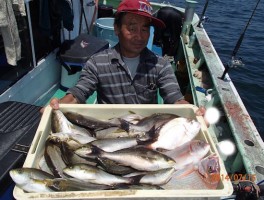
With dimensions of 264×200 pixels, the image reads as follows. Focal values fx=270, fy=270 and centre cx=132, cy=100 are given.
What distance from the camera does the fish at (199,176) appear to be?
1.56m

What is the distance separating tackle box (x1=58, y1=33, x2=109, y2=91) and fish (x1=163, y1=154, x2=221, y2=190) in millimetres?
3207

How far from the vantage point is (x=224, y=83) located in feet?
12.5

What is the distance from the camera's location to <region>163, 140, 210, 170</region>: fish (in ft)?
5.69

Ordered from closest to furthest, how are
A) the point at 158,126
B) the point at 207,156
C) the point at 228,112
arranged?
1. the point at 207,156
2. the point at 158,126
3. the point at 228,112

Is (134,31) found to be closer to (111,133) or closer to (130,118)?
(130,118)

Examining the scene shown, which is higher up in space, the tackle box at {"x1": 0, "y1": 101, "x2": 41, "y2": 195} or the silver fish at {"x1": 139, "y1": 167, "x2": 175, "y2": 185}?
the silver fish at {"x1": 139, "y1": 167, "x2": 175, "y2": 185}

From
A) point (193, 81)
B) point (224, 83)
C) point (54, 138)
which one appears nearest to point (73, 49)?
point (193, 81)

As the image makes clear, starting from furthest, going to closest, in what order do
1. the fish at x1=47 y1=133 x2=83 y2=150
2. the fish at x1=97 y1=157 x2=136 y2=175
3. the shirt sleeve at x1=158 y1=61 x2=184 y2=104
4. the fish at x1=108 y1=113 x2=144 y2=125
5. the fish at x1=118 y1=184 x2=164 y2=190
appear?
the shirt sleeve at x1=158 y1=61 x2=184 y2=104
the fish at x1=108 y1=113 x2=144 y2=125
the fish at x1=47 y1=133 x2=83 y2=150
the fish at x1=97 y1=157 x2=136 y2=175
the fish at x1=118 y1=184 x2=164 y2=190

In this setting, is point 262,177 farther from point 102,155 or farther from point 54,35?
point 54,35

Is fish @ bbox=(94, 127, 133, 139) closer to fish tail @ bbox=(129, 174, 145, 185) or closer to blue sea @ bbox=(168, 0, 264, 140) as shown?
fish tail @ bbox=(129, 174, 145, 185)

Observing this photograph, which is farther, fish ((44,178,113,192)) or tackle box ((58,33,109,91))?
tackle box ((58,33,109,91))

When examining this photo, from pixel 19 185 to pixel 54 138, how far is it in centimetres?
44

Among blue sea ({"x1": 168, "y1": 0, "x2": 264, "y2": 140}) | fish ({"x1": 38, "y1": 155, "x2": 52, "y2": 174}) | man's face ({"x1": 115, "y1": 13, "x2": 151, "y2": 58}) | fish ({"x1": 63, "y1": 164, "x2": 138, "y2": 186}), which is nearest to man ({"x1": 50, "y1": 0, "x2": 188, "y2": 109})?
man's face ({"x1": 115, "y1": 13, "x2": 151, "y2": 58})

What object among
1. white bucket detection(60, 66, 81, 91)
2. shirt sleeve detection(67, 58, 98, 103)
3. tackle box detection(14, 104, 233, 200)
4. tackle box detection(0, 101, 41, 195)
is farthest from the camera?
white bucket detection(60, 66, 81, 91)
